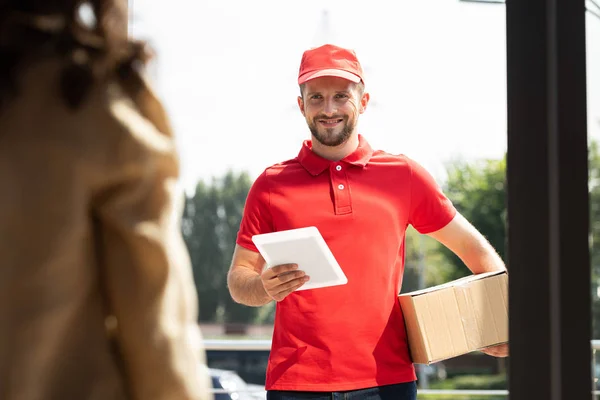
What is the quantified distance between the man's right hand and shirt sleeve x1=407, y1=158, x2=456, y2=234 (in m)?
0.44

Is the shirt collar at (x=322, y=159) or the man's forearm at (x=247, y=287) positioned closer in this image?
the man's forearm at (x=247, y=287)

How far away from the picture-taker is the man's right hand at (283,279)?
2402 mm

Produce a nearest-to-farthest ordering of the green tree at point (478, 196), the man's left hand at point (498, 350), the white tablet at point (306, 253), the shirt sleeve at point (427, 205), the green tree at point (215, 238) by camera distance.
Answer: the white tablet at point (306, 253), the man's left hand at point (498, 350), the shirt sleeve at point (427, 205), the green tree at point (478, 196), the green tree at point (215, 238)

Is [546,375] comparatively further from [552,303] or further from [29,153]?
[29,153]

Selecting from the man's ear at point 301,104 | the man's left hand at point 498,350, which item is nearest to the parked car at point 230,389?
the man's left hand at point 498,350

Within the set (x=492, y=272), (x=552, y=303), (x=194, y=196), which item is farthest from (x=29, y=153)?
(x=194, y=196)

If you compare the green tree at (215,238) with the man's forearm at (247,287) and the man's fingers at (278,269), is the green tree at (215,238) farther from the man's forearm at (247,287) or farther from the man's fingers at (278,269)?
the man's fingers at (278,269)

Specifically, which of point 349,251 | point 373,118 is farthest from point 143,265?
point 373,118

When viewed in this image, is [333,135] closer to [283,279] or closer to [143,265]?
[283,279]

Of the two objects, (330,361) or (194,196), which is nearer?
(330,361)

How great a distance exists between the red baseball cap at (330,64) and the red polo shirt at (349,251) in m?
0.22

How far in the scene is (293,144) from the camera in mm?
30344

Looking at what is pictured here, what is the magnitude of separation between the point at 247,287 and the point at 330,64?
70 cm

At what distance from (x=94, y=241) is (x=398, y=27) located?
1490 inches
